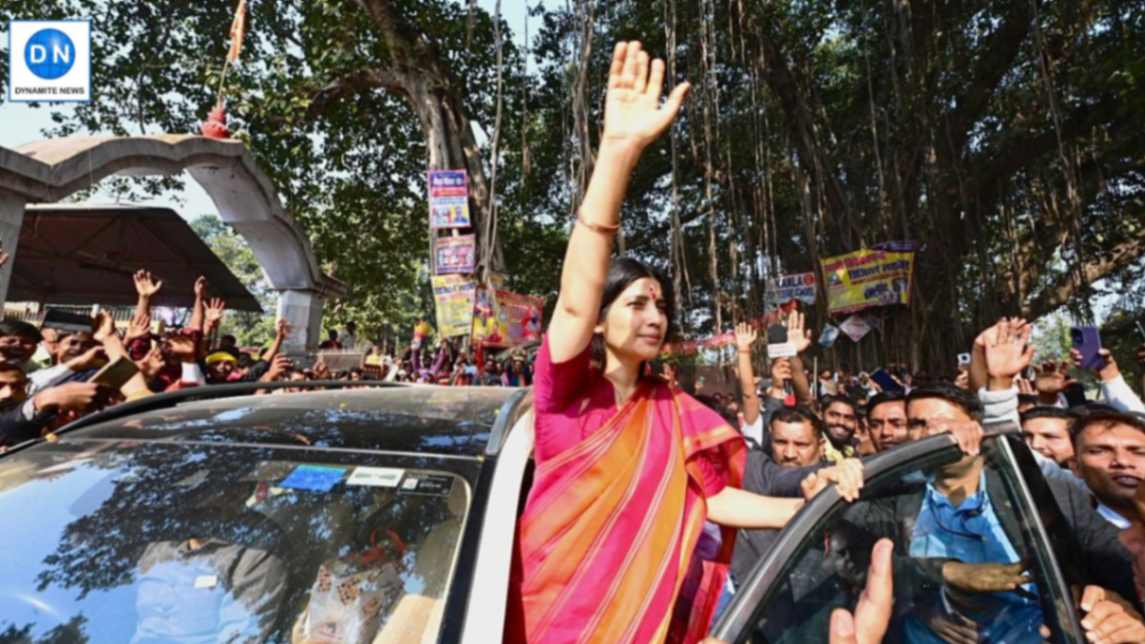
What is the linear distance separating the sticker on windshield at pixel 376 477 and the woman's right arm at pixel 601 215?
0.39 meters

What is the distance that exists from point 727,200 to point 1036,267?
5.33m

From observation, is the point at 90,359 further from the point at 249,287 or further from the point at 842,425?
the point at 249,287

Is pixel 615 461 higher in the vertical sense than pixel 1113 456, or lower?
higher

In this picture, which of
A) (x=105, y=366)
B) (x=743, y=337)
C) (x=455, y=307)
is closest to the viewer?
(x=105, y=366)

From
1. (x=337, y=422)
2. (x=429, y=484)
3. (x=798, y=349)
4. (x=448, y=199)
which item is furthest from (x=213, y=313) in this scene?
(x=448, y=199)

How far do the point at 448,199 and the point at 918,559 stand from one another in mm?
7574

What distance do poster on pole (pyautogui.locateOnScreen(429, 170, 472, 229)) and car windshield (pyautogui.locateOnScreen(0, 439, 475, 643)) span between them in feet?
23.2

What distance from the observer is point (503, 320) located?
28.0 ft

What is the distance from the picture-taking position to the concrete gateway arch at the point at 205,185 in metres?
Answer: 4.38

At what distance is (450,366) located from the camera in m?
8.49

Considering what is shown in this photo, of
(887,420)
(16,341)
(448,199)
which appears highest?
(448,199)

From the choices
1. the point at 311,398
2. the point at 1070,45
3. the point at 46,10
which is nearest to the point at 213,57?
the point at 46,10

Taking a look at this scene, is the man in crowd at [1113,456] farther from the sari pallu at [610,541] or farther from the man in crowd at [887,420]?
the sari pallu at [610,541]

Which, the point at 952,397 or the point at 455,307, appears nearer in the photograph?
the point at 952,397
